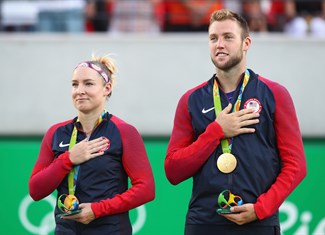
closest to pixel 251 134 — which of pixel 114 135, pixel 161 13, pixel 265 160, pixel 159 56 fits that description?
pixel 265 160

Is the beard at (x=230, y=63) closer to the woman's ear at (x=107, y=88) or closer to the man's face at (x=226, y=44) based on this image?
the man's face at (x=226, y=44)

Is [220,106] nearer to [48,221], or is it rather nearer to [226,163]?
[226,163]

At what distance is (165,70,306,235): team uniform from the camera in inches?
165

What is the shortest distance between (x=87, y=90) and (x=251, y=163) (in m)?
1.06

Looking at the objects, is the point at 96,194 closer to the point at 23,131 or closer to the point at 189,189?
the point at 189,189

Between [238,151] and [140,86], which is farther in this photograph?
[140,86]

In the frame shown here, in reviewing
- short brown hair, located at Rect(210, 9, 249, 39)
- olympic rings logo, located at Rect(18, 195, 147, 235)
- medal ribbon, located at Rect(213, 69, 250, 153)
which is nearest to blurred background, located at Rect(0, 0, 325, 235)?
olympic rings logo, located at Rect(18, 195, 147, 235)

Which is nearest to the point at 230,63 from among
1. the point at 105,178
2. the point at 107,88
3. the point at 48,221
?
the point at 107,88

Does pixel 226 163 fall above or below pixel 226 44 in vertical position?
below

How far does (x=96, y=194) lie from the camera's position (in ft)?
14.7

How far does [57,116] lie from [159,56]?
1165 millimetres

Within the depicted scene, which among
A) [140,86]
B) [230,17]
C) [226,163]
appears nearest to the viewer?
[226,163]

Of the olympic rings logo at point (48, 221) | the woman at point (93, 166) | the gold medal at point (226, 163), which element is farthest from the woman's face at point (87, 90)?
the olympic rings logo at point (48, 221)

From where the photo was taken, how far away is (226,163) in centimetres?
418
